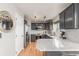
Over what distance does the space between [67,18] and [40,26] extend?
1.72 feet

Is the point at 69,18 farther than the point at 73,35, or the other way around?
the point at 73,35

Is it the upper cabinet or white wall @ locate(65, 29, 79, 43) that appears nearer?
the upper cabinet

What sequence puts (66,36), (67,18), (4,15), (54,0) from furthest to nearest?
(66,36), (67,18), (4,15), (54,0)

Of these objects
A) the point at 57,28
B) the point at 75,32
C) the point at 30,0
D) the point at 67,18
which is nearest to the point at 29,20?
the point at 57,28

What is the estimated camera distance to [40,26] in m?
2.38

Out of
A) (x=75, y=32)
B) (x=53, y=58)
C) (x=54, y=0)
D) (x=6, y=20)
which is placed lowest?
(x=53, y=58)

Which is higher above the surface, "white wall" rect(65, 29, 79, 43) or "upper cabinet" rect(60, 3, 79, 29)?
"upper cabinet" rect(60, 3, 79, 29)

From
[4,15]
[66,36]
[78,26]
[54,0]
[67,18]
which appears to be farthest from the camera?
[66,36]

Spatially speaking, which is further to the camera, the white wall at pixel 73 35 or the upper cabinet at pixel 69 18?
the white wall at pixel 73 35

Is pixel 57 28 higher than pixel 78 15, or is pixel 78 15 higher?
pixel 78 15

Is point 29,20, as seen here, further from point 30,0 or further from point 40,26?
point 30,0

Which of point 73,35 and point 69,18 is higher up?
point 69,18

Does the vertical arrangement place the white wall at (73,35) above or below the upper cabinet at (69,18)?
below

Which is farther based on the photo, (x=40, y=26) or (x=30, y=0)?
(x=40, y=26)
